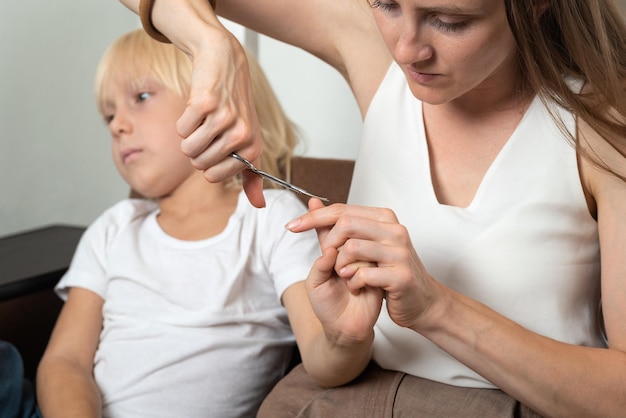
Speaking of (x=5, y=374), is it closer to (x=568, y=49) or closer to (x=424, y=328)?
(x=424, y=328)

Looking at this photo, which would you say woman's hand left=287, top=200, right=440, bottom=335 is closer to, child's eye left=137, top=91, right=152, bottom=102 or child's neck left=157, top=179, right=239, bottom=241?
child's neck left=157, top=179, right=239, bottom=241

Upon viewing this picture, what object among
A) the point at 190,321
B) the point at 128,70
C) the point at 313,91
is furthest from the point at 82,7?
the point at 190,321

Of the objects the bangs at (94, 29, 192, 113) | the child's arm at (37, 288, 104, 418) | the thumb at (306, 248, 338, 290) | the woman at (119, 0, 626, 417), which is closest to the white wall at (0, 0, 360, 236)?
the bangs at (94, 29, 192, 113)

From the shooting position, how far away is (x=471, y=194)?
46.9 inches

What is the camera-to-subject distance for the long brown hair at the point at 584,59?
1.10 meters

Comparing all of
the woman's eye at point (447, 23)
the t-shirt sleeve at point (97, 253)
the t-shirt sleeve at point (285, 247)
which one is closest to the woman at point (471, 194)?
the woman's eye at point (447, 23)

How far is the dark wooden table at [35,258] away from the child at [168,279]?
0.36 feet

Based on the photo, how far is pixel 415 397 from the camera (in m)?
1.17

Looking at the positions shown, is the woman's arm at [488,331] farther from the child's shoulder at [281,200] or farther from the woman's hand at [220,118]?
the child's shoulder at [281,200]

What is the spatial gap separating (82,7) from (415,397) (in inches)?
74.1

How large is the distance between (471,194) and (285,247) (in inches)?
17.0

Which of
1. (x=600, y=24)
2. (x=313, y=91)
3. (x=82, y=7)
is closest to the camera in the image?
(x=600, y=24)

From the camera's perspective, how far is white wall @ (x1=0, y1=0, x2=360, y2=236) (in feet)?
7.55

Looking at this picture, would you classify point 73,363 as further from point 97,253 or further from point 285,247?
point 285,247
